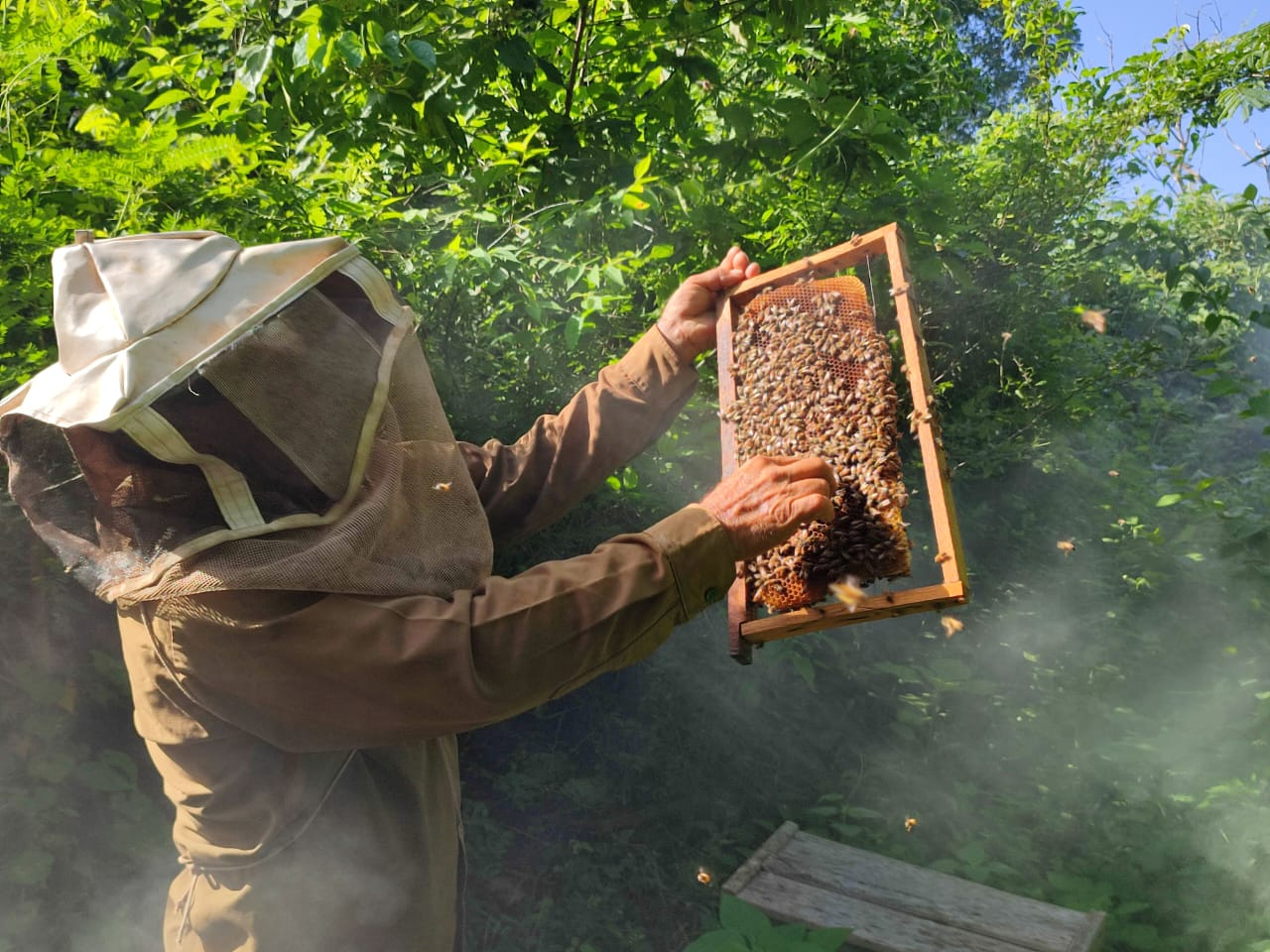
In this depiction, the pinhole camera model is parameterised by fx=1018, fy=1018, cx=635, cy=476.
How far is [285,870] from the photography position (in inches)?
86.7

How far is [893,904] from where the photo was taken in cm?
410

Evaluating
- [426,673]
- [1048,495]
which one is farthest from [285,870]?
[1048,495]

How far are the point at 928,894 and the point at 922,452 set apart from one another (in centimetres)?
249

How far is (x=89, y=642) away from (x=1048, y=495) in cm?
521

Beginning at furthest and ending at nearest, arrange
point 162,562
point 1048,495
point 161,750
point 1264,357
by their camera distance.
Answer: point 1264,357 → point 1048,495 → point 161,750 → point 162,562

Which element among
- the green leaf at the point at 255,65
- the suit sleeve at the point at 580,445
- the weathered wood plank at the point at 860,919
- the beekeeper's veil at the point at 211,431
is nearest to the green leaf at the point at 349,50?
the green leaf at the point at 255,65

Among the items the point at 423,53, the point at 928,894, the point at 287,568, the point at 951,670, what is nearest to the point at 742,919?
the point at 287,568

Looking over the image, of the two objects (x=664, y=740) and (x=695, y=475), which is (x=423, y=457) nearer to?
(x=695, y=475)

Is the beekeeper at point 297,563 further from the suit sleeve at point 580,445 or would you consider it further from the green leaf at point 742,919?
the green leaf at point 742,919

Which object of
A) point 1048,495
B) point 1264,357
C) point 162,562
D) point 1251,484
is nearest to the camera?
point 162,562

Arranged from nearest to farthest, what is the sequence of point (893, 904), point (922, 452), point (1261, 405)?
1. point (922, 452)
2. point (1261, 405)
3. point (893, 904)

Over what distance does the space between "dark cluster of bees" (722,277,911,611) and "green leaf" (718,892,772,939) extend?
875 mm

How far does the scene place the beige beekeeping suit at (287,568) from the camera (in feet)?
5.95

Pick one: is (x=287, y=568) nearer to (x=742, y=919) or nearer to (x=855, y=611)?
(x=855, y=611)
